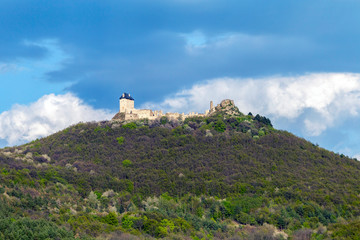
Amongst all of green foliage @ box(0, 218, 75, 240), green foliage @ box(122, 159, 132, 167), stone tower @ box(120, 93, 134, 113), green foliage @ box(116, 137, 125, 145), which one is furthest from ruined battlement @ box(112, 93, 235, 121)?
green foliage @ box(0, 218, 75, 240)

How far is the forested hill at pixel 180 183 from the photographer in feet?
220

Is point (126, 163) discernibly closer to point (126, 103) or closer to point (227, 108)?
point (126, 103)

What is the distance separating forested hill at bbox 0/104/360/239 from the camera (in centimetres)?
6719

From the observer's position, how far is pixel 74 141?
366ft

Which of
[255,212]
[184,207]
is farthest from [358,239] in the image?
[184,207]

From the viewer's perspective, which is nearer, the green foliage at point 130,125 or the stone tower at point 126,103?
the green foliage at point 130,125

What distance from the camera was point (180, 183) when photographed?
92.7 m

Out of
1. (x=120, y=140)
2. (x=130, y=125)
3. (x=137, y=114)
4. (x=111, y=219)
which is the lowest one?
(x=111, y=219)

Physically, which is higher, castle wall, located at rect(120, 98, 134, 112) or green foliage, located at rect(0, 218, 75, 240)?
castle wall, located at rect(120, 98, 134, 112)

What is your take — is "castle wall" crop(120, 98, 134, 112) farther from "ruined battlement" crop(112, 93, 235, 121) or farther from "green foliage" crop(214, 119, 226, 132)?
"green foliage" crop(214, 119, 226, 132)

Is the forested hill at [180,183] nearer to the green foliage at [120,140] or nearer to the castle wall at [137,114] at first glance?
the green foliage at [120,140]

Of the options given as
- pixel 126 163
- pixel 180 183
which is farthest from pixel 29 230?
pixel 126 163

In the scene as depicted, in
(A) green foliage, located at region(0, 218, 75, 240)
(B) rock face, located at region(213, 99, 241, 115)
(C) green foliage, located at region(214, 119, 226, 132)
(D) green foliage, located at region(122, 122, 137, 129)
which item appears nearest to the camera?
(A) green foliage, located at region(0, 218, 75, 240)

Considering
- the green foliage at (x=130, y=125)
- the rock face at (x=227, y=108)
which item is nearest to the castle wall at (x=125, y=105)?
the green foliage at (x=130, y=125)
